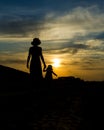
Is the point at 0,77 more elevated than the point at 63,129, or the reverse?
the point at 0,77

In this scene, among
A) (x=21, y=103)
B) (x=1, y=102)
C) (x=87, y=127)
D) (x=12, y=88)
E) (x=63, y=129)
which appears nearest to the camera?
(x=63, y=129)

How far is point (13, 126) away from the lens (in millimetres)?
6938

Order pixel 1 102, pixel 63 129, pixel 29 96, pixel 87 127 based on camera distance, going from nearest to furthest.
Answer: pixel 63 129, pixel 87 127, pixel 1 102, pixel 29 96

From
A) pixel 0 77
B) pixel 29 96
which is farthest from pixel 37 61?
pixel 29 96

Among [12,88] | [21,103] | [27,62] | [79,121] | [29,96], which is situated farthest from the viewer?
[27,62]

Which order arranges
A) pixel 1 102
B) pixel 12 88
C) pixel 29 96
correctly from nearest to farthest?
pixel 1 102 < pixel 29 96 < pixel 12 88

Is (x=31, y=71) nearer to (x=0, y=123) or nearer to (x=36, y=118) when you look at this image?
(x=36, y=118)

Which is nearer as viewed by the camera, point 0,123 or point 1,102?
point 0,123

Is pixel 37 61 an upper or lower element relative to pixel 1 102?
upper

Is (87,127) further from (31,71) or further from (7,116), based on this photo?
(31,71)

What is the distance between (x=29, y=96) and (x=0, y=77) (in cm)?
297

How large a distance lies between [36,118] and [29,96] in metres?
5.17

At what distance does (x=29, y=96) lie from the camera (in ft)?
44.2

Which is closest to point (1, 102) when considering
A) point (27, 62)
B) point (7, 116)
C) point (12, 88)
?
point (7, 116)
